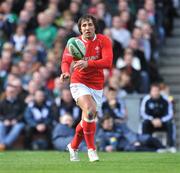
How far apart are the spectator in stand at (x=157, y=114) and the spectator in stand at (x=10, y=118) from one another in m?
2.78

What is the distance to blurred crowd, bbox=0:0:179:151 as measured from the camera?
20.0 metres

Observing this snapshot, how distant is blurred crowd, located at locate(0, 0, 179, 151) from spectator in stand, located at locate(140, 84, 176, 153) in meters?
0.55

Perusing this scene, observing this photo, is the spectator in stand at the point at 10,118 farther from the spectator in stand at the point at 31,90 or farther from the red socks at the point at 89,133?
the red socks at the point at 89,133

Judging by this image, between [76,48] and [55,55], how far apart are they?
342 inches

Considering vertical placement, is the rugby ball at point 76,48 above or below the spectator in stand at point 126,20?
below

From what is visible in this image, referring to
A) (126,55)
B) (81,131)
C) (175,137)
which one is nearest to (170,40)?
(126,55)

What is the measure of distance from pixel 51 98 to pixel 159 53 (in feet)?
13.7

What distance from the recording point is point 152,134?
19734 millimetres

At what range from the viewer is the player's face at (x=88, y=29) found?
13.2 m

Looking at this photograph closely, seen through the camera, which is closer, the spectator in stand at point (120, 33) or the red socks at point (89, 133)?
the red socks at point (89, 133)

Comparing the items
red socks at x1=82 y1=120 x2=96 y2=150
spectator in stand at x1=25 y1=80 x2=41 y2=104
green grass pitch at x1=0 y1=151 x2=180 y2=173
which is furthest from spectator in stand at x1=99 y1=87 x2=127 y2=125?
red socks at x1=82 y1=120 x2=96 y2=150

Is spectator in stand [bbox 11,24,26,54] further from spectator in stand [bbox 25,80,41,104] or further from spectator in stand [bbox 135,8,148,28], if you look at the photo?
spectator in stand [bbox 135,8,148,28]

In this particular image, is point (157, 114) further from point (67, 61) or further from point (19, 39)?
point (67, 61)

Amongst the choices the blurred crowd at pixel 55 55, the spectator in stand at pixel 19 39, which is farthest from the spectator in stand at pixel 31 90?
the spectator in stand at pixel 19 39
